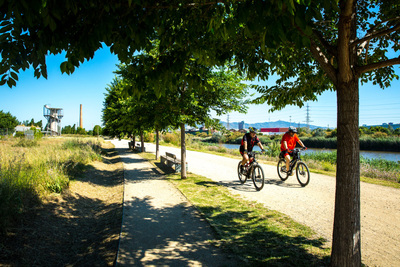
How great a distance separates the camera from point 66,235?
4801mm

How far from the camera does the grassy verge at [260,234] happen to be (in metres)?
3.49

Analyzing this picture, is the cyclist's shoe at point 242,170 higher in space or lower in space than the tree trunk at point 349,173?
lower

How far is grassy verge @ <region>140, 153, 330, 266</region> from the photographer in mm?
3492

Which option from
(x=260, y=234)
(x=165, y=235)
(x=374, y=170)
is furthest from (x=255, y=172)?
(x=374, y=170)

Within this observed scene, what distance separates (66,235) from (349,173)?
5204 mm

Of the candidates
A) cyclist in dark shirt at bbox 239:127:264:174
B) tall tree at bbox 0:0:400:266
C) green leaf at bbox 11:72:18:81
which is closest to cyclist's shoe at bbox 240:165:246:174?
cyclist in dark shirt at bbox 239:127:264:174

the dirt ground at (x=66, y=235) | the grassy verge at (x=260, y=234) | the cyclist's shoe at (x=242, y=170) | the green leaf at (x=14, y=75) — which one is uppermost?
the green leaf at (x=14, y=75)

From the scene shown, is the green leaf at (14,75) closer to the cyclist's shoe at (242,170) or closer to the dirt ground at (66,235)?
the dirt ground at (66,235)

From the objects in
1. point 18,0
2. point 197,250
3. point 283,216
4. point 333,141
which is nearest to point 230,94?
point 283,216

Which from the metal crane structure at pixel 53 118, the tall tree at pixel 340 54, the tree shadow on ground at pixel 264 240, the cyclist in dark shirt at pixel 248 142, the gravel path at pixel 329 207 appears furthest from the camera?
the metal crane structure at pixel 53 118

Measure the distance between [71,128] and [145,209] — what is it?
101 metres

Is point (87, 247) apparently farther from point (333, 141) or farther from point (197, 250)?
point (333, 141)

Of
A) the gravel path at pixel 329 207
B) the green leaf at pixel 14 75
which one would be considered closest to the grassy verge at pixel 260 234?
the gravel path at pixel 329 207

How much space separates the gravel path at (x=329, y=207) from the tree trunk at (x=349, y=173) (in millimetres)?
Result: 853
